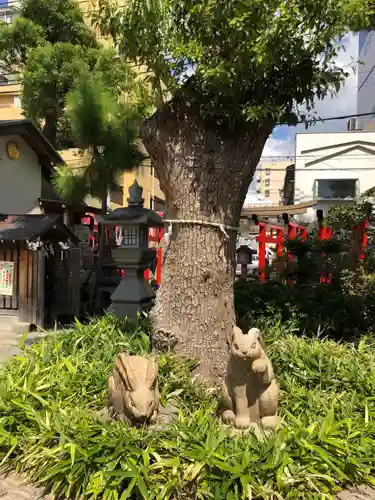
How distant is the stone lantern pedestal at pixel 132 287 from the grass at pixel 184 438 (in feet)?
7.99

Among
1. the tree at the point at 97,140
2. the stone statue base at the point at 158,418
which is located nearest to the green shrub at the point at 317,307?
the stone statue base at the point at 158,418

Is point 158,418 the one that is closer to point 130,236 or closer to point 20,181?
point 130,236

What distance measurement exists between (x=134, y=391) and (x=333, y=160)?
25292 mm

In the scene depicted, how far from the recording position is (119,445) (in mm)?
2844

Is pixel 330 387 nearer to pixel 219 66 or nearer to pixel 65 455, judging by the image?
pixel 65 455

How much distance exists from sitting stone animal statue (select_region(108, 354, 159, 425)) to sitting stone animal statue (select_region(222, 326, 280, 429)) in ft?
1.85

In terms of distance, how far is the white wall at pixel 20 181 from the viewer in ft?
36.1

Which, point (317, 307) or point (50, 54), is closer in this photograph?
point (317, 307)

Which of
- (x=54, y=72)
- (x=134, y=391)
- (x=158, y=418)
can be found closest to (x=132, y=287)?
(x=158, y=418)

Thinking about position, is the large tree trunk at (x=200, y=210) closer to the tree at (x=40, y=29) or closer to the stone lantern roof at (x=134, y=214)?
the stone lantern roof at (x=134, y=214)

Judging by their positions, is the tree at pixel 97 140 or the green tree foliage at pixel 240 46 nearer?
the green tree foliage at pixel 240 46

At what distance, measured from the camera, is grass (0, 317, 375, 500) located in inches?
105

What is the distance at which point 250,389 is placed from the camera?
3250 millimetres

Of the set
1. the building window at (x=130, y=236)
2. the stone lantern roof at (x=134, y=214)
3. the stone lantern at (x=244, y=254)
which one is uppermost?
the stone lantern roof at (x=134, y=214)
